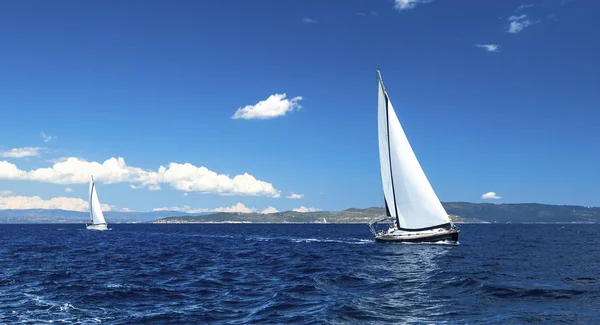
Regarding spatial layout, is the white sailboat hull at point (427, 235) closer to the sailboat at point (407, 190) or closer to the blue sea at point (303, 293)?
the sailboat at point (407, 190)

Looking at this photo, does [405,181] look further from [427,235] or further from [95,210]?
[95,210]

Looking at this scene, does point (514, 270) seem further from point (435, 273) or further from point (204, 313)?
point (204, 313)

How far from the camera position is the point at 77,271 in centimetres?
4128

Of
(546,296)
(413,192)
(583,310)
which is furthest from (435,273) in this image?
(413,192)

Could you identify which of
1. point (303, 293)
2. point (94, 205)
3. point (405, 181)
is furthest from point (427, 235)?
point (94, 205)

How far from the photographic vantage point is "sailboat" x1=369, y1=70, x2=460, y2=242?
66.1 m

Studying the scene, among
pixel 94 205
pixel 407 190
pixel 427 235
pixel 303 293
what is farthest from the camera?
pixel 94 205

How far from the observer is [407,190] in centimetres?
6706

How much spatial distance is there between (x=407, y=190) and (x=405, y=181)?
135 cm

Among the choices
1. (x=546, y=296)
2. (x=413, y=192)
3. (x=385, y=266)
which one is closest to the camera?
(x=546, y=296)

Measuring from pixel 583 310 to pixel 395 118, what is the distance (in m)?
45.9

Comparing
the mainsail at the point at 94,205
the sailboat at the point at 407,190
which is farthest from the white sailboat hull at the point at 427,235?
the mainsail at the point at 94,205

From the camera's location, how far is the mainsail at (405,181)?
217 ft

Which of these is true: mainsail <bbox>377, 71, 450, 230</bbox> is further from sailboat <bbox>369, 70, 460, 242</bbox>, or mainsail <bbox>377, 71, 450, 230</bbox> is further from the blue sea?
the blue sea
